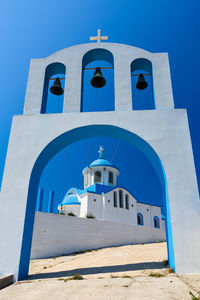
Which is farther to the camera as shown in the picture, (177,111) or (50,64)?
(50,64)

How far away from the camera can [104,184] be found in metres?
21.1

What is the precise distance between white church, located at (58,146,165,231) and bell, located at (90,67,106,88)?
12.6m

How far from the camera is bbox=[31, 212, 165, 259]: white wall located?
34.6 feet

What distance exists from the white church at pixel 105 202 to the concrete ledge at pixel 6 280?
521 inches

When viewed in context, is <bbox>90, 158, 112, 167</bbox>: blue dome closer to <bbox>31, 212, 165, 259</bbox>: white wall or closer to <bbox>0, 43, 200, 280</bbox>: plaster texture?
<bbox>31, 212, 165, 259</bbox>: white wall

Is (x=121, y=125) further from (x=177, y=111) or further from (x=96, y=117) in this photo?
(x=177, y=111)

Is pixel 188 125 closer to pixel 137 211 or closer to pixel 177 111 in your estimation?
pixel 177 111

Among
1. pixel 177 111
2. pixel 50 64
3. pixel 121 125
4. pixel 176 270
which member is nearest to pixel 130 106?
pixel 121 125

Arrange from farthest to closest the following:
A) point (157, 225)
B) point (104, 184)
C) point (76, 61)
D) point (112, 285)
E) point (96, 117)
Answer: point (157, 225)
point (104, 184)
point (76, 61)
point (96, 117)
point (112, 285)

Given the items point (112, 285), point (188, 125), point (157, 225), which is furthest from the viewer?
point (157, 225)

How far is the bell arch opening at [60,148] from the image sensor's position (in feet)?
15.0

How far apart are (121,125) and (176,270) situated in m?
3.17

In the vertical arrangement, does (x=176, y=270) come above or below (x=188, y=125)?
below

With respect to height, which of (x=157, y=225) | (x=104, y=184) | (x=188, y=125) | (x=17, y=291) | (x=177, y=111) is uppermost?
(x=104, y=184)
